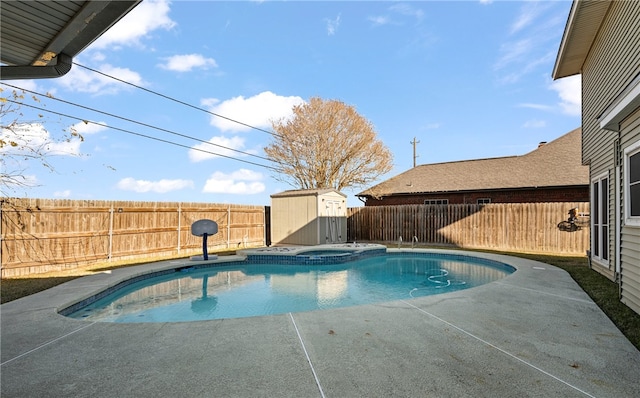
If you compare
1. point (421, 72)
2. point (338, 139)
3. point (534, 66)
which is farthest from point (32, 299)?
point (338, 139)

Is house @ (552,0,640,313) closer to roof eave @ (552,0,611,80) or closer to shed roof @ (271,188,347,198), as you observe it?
roof eave @ (552,0,611,80)

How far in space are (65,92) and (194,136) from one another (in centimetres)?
585

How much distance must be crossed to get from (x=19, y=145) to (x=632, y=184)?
41.1ft

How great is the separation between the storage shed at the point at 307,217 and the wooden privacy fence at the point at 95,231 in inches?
91.5

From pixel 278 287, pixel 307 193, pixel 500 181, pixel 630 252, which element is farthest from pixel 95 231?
pixel 500 181

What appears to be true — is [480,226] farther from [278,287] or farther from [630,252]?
[278,287]

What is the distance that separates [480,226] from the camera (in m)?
14.1

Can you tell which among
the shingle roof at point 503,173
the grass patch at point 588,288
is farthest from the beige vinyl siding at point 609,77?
the shingle roof at point 503,173

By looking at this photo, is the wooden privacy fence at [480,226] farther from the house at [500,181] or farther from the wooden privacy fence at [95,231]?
the wooden privacy fence at [95,231]

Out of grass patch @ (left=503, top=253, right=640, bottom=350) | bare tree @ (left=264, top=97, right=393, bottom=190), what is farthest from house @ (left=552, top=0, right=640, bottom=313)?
bare tree @ (left=264, top=97, right=393, bottom=190)

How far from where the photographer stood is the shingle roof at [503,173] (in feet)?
52.5

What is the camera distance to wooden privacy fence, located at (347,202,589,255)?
40.7 ft

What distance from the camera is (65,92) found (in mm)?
11344

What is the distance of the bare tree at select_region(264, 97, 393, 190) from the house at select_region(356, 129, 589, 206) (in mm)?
1561
